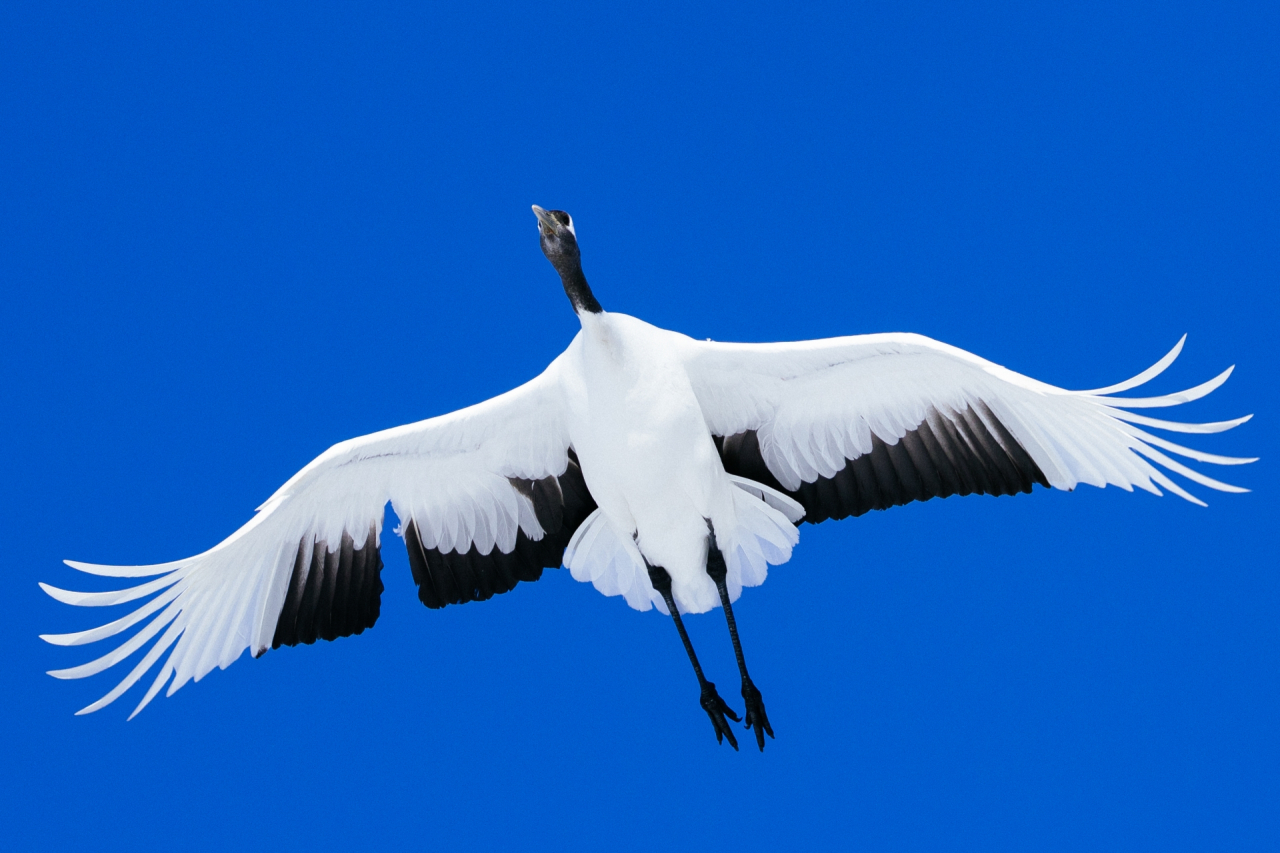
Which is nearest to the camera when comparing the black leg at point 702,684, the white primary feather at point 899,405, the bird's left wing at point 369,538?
the white primary feather at point 899,405

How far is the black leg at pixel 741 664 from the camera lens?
4602 millimetres

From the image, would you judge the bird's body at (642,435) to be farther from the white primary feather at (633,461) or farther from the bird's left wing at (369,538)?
the bird's left wing at (369,538)

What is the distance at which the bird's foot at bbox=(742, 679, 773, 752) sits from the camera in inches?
184

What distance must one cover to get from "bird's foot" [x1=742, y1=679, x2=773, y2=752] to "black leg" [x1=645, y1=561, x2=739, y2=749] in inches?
3.0

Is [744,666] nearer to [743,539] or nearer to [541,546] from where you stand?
[743,539]

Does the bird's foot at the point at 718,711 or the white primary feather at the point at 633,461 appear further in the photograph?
the bird's foot at the point at 718,711

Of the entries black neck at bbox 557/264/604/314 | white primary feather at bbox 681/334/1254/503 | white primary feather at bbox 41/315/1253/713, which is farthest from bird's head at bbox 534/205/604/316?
white primary feather at bbox 681/334/1254/503

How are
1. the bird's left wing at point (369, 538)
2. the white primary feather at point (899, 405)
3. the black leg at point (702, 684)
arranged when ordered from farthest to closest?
the black leg at point (702, 684)
the bird's left wing at point (369, 538)
the white primary feather at point (899, 405)

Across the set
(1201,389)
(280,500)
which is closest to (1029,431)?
(1201,389)

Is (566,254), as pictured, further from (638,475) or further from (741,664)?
(741,664)

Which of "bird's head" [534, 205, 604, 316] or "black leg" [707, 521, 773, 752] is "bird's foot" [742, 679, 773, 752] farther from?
"bird's head" [534, 205, 604, 316]

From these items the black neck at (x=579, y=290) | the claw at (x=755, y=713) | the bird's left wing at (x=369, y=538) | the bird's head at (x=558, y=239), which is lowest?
the claw at (x=755, y=713)

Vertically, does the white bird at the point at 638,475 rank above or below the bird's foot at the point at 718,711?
above

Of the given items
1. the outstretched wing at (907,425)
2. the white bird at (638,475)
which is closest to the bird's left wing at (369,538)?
the white bird at (638,475)
